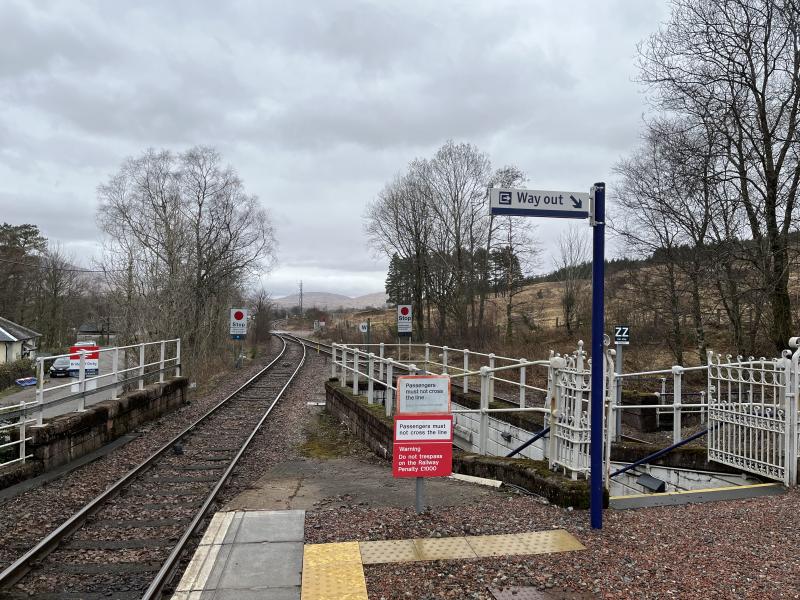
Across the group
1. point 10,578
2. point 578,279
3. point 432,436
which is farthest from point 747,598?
point 578,279

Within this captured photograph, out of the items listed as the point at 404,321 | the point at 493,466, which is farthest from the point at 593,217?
the point at 404,321

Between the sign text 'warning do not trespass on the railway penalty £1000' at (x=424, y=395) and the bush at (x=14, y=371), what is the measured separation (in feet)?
131

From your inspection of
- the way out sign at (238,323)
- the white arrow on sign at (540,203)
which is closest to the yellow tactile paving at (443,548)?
the white arrow on sign at (540,203)

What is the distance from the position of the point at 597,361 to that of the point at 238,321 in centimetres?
2294

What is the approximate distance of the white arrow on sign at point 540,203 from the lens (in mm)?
4844

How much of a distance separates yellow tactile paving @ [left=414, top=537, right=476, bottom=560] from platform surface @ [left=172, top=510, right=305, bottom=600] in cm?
97

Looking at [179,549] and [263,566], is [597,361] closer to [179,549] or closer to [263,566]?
[263,566]

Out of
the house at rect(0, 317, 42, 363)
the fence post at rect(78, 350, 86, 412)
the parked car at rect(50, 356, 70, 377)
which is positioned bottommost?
the parked car at rect(50, 356, 70, 377)

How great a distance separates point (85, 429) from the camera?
940 centimetres

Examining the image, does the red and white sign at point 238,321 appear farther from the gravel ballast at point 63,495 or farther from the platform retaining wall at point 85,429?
the gravel ballast at point 63,495

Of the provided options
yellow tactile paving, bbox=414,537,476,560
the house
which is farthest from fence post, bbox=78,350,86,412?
the house

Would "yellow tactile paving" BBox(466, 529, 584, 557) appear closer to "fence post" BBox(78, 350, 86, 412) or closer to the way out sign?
"fence post" BBox(78, 350, 86, 412)

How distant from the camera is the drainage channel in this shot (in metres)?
5.94

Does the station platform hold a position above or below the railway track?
above
